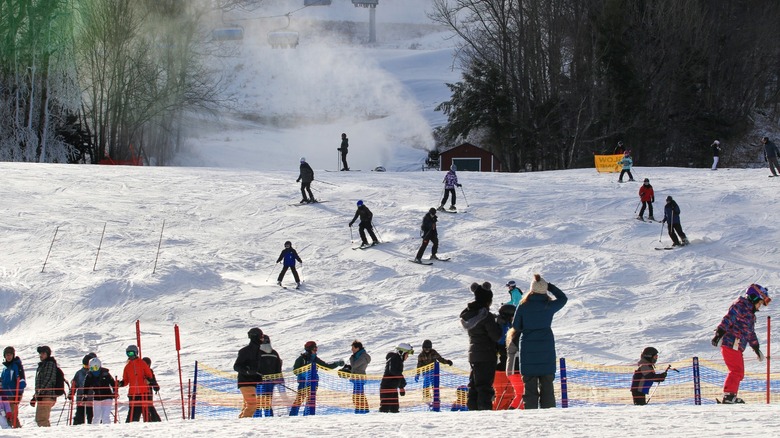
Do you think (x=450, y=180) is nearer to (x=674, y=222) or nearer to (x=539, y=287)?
(x=674, y=222)

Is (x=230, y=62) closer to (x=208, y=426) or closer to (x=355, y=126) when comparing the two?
(x=355, y=126)

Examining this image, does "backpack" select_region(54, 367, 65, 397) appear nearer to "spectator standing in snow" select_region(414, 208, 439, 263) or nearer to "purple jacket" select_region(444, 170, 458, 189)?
"spectator standing in snow" select_region(414, 208, 439, 263)

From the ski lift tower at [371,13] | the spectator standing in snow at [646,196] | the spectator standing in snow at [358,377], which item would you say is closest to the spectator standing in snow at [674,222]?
the spectator standing in snow at [646,196]

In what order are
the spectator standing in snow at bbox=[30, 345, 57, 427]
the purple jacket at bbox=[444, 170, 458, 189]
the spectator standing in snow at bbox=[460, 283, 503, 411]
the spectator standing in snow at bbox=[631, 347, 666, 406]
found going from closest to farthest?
the spectator standing in snow at bbox=[460, 283, 503, 411] → the spectator standing in snow at bbox=[631, 347, 666, 406] → the spectator standing in snow at bbox=[30, 345, 57, 427] → the purple jacket at bbox=[444, 170, 458, 189]

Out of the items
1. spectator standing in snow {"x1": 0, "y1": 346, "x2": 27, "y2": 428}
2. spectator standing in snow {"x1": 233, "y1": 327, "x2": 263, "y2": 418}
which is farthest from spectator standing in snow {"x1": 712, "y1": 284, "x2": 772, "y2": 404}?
spectator standing in snow {"x1": 0, "y1": 346, "x2": 27, "y2": 428}

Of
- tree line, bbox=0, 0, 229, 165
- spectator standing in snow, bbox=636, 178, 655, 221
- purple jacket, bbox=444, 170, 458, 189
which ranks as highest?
tree line, bbox=0, 0, 229, 165

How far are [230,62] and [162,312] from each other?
76.4 meters

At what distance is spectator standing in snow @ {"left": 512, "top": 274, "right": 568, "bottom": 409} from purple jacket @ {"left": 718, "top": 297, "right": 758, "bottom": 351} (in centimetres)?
263

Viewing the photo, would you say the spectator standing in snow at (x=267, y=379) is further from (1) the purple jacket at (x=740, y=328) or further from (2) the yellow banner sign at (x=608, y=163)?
(2) the yellow banner sign at (x=608, y=163)

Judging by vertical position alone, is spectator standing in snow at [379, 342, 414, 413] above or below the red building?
below

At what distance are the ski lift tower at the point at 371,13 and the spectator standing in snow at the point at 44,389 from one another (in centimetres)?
9178

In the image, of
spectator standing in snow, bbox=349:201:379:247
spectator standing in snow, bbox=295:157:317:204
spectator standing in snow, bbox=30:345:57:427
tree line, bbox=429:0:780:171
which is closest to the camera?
spectator standing in snow, bbox=30:345:57:427

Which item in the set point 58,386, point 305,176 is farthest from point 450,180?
point 58,386

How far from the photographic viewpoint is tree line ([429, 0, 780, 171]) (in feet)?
171
